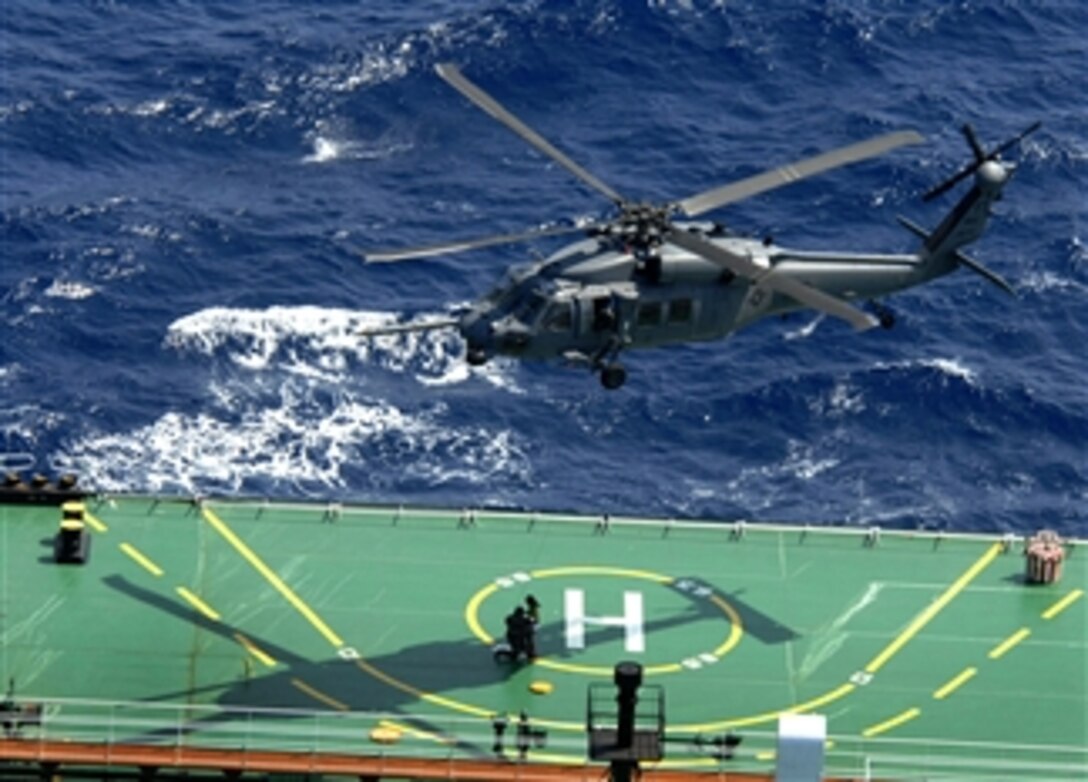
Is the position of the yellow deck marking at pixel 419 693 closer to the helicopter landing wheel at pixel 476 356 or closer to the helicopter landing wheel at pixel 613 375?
the helicopter landing wheel at pixel 476 356

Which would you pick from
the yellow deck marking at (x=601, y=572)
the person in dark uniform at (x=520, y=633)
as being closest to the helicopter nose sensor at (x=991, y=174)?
the yellow deck marking at (x=601, y=572)

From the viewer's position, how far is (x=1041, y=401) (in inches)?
5212

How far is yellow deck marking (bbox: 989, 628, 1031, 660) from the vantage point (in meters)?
93.9

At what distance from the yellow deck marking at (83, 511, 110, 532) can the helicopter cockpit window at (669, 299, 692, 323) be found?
21825 mm

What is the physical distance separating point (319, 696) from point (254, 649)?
12.0ft

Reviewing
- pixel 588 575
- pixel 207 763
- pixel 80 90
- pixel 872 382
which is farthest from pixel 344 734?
pixel 80 90

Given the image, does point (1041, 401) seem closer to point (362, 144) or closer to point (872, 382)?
point (872, 382)

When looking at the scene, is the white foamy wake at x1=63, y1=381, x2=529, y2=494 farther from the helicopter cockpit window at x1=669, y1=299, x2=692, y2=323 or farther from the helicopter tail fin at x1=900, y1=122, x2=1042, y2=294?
the helicopter cockpit window at x1=669, y1=299, x2=692, y2=323

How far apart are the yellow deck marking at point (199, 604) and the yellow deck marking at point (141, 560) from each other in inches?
51.5

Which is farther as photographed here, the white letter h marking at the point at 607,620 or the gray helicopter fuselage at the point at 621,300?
the white letter h marking at the point at 607,620

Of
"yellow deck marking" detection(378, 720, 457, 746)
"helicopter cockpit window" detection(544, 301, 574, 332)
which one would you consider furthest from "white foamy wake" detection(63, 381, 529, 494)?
"helicopter cockpit window" detection(544, 301, 574, 332)

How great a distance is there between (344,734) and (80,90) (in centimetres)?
7600

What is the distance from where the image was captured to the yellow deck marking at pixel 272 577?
308 feet

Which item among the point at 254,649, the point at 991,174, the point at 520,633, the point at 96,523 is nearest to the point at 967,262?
the point at 991,174
